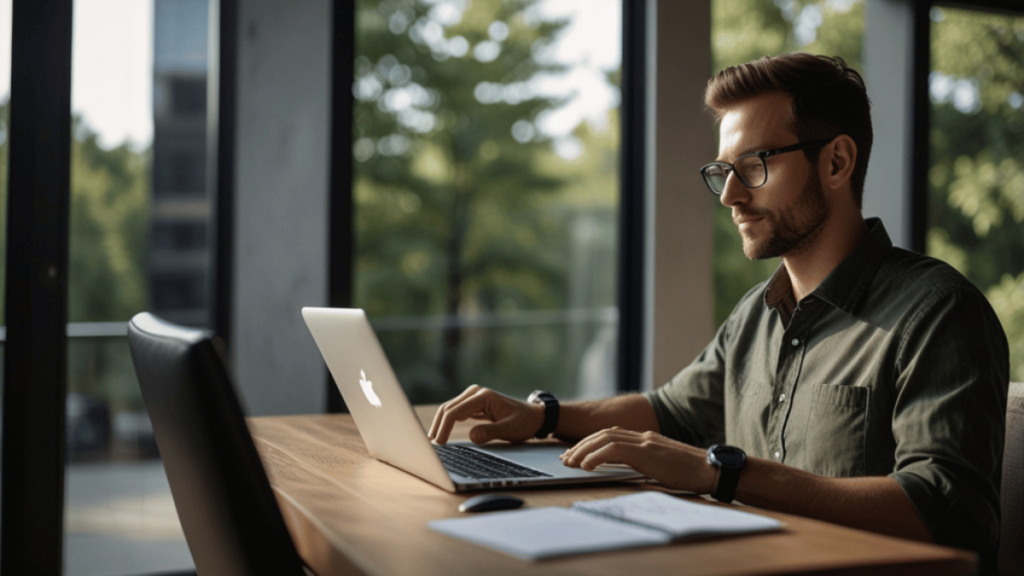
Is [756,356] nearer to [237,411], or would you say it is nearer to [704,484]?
[704,484]

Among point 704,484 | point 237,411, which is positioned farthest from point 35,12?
point 704,484

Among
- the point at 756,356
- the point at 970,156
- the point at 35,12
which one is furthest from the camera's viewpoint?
the point at 970,156

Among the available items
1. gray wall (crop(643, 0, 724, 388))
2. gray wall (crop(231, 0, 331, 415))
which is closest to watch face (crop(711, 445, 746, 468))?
gray wall (crop(231, 0, 331, 415))

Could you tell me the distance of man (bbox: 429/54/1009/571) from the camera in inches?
44.1

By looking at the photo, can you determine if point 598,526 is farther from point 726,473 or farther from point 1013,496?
point 1013,496

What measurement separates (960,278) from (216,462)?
3.58 feet

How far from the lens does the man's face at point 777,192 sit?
154 centimetres

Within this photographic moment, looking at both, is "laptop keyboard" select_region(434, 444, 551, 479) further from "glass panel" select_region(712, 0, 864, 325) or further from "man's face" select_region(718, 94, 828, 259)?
"glass panel" select_region(712, 0, 864, 325)

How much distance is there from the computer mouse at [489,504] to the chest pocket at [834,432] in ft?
2.06

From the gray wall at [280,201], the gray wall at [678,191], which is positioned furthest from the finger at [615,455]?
the gray wall at [678,191]

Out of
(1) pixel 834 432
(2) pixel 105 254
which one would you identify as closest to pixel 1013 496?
(1) pixel 834 432

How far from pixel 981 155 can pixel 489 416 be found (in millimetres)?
3431

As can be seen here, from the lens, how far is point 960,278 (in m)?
1.31

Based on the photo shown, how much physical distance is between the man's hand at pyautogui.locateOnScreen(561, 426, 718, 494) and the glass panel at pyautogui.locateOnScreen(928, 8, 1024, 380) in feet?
10.0
